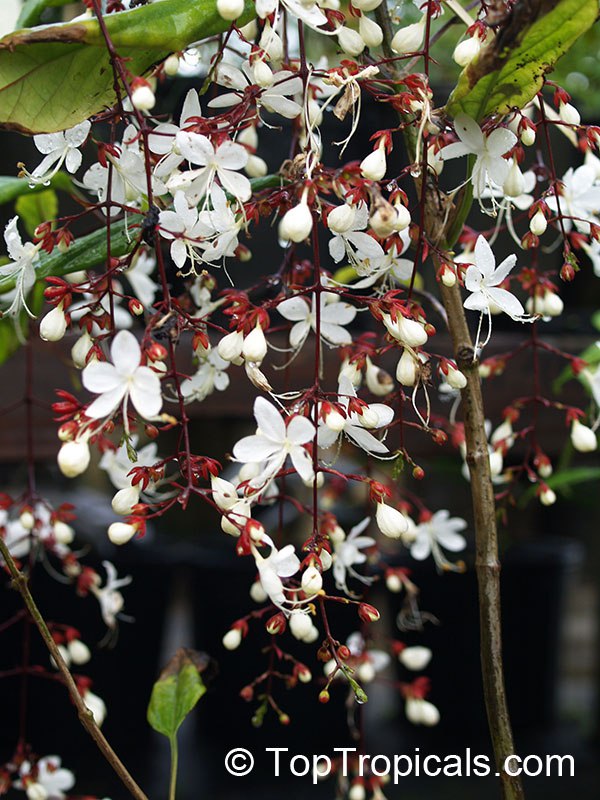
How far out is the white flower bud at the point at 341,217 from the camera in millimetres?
427

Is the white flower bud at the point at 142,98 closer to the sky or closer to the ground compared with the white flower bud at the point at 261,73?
closer to the ground

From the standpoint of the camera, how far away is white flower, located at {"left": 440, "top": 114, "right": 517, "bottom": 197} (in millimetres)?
455

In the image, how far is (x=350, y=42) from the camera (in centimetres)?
47

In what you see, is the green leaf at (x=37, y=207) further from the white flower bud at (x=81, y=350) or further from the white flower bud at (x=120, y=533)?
the white flower bud at (x=120, y=533)

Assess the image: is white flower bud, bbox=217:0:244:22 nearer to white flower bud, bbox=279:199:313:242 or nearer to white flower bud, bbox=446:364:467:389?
white flower bud, bbox=279:199:313:242

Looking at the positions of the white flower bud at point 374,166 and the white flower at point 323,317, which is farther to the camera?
the white flower at point 323,317

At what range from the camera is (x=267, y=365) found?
1052 millimetres

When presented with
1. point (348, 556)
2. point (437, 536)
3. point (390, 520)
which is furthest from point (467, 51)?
point (437, 536)

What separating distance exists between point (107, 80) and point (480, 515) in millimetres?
324

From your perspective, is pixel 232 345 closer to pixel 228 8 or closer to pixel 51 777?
pixel 228 8

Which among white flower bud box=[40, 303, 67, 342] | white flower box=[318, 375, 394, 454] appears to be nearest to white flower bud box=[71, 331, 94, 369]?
white flower bud box=[40, 303, 67, 342]

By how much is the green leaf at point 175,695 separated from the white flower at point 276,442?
0.19 metres

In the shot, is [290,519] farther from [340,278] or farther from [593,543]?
[340,278]

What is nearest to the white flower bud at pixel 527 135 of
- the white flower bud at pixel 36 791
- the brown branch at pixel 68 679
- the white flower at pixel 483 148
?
the white flower at pixel 483 148
